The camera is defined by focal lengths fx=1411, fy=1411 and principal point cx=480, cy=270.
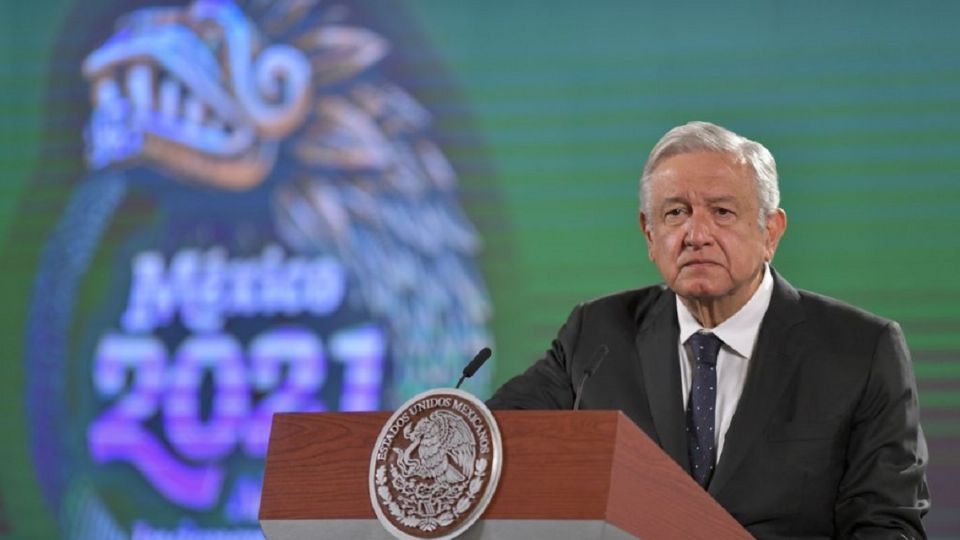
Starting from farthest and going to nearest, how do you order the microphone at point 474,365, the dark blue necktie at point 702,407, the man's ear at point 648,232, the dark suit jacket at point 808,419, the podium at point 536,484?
the man's ear at point 648,232
the dark blue necktie at point 702,407
the dark suit jacket at point 808,419
the microphone at point 474,365
the podium at point 536,484

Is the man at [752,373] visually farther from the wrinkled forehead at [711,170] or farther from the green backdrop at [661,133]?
the green backdrop at [661,133]

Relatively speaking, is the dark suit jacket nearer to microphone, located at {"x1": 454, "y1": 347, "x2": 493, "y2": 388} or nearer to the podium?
the podium

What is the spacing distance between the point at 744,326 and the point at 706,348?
0.26 feet

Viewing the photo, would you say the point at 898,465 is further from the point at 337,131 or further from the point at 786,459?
the point at 337,131

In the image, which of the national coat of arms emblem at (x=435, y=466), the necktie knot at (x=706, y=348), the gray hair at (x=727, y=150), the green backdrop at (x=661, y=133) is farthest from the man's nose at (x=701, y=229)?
the green backdrop at (x=661, y=133)

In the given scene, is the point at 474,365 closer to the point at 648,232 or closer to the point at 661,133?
the point at 648,232

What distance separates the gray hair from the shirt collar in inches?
6.4

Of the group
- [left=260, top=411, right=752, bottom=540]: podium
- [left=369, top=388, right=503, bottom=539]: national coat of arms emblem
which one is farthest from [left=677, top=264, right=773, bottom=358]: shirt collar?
[left=369, top=388, right=503, bottom=539]: national coat of arms emblem

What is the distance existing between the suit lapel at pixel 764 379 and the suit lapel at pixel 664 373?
0.31 feet

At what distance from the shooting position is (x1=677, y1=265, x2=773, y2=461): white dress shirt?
101 inches

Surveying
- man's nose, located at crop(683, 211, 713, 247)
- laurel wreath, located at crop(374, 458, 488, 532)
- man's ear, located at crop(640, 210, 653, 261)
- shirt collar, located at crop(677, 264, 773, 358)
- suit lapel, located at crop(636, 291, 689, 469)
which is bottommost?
laurel wreath, located at crop(374, 458, 488, 532)

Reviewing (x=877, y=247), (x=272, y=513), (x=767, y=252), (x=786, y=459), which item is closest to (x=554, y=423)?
(x=272, y=513)

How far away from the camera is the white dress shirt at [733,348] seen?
2.56 m

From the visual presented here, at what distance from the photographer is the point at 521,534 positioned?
71.2 inches
